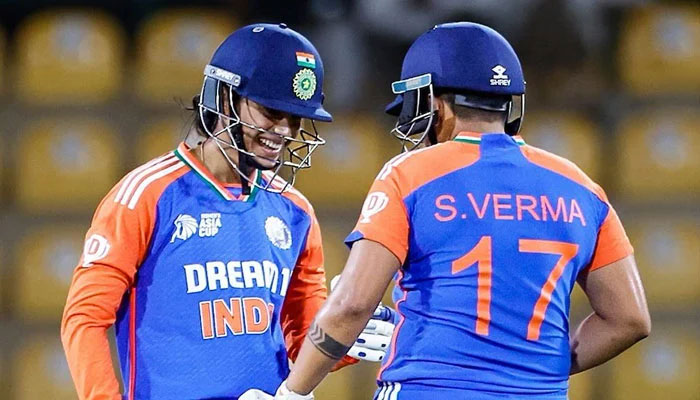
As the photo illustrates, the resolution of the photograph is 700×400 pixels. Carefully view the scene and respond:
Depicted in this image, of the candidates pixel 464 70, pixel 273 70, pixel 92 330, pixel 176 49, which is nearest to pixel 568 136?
pixel 176 49

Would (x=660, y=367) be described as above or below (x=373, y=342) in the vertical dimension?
below

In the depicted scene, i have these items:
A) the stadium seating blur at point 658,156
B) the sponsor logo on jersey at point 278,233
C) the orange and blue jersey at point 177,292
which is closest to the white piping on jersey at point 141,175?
the orange and blue jersey at point 177,292

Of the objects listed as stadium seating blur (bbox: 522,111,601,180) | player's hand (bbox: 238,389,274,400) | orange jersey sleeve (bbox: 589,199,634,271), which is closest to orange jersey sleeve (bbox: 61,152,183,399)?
player's hand (bbox: 238,389,274,400)

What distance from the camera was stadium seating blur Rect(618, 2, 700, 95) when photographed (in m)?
4.21

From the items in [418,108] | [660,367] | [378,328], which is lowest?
[660,367]

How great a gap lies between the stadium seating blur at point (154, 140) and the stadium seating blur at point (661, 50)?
5.61ft

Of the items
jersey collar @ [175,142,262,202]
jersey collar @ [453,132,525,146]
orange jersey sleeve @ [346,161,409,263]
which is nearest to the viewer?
orange jersey sleeve @ [346,161,409,263]

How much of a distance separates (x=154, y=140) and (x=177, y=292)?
2.13m

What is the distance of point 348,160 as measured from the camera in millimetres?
4191

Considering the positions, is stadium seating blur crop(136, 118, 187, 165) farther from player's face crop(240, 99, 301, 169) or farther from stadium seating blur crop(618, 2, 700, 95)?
player's face crop(240, 99, 301, 169)

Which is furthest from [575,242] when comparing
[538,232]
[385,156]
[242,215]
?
[385,156]

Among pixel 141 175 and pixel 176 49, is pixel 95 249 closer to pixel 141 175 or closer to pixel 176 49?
pixel 141 175

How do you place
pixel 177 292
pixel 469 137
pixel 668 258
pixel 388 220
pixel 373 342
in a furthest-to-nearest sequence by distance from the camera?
1. pixel 668 258
2. pixel 373 342
3. pixel 177 292
4. pixel 469 137
5. pixel 388 220

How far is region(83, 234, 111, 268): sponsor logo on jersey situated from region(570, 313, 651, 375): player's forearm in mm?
917
